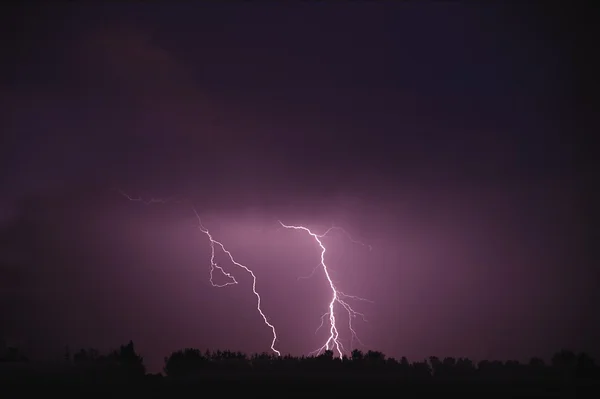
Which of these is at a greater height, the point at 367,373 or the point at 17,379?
the point at 367,373

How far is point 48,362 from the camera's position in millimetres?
27078

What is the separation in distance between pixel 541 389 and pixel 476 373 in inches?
293

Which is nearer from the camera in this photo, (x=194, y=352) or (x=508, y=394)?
(x=508, y=394)

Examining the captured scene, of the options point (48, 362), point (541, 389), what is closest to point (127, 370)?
point (48, 362)

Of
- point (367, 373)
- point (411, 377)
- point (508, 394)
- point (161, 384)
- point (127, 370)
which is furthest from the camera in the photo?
point (367, 373)

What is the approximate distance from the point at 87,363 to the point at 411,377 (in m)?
15.6

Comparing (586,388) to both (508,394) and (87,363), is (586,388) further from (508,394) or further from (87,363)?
(87,363)

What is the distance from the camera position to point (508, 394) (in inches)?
845

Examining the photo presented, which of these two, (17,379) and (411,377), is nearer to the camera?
(17,379)

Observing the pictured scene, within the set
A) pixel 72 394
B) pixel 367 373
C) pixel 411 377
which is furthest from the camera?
pixel 367 373

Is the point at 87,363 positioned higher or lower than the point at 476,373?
lower

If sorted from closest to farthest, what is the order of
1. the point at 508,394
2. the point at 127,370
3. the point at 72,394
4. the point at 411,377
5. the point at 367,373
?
1. the point at 72,394
2. the point at 508,394
3. the point at 127,370
4. the point at 411,377
5. the point at 367,373

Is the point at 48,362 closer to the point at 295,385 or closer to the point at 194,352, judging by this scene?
the point at 194,352

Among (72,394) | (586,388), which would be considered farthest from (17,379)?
(586,388)
